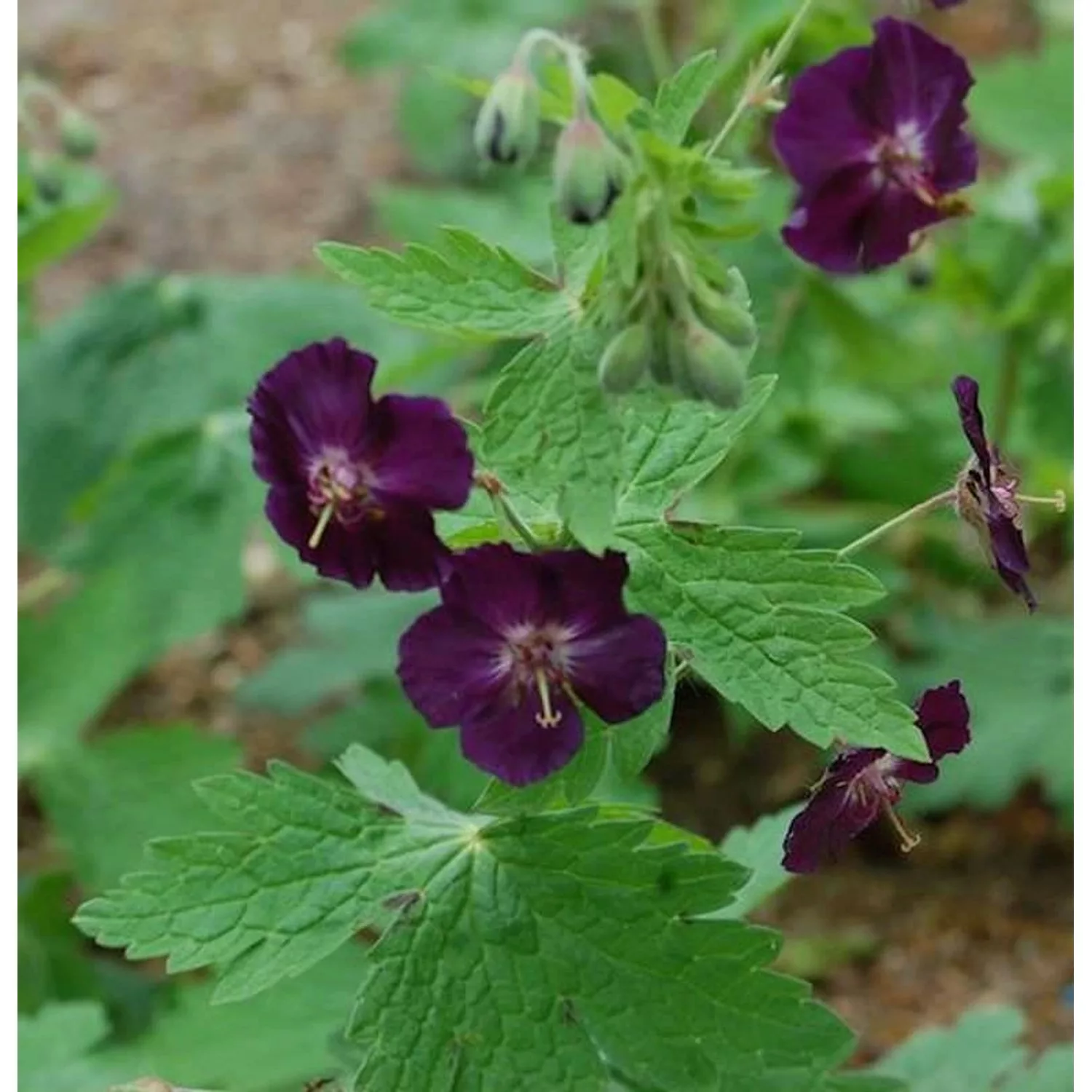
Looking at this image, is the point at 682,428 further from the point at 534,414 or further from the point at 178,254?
the point at 178,254

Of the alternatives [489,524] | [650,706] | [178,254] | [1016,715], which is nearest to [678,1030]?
[650,706]

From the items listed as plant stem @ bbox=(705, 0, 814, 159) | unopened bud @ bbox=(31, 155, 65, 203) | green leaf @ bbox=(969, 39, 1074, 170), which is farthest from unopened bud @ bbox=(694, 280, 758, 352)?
green leaf @ bbox=(969, 39, 1074, 170)

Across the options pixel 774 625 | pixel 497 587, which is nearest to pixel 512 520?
pixel 497 587

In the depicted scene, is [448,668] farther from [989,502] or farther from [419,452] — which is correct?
[989,502]

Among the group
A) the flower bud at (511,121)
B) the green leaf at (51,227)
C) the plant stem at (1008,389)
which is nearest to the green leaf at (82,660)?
the green leaf at (51,227)

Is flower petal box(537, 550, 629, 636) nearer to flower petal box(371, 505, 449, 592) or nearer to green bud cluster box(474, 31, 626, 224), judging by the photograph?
flower petal box(371, 505, 449, 592)
